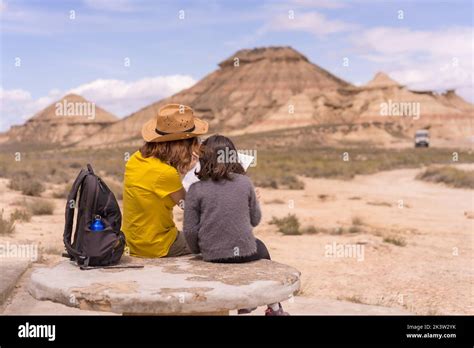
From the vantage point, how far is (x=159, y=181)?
15.4 feet

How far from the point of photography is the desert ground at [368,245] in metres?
7.77

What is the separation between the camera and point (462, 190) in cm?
2236

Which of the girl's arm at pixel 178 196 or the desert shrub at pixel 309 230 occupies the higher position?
the girl's arm at pixel 178 196

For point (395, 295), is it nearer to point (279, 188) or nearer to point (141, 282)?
point (141, 282)

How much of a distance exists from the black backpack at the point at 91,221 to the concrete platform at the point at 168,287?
9 centimetres

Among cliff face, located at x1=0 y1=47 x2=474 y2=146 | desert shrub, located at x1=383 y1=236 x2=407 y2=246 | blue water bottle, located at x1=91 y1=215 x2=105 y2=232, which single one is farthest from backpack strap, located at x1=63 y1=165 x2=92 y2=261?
cliff face, located at x1=0 y1=47 x2=474 y2=146

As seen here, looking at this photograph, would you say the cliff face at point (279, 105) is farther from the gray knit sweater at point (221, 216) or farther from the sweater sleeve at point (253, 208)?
the gray knit sweater at point (221, 216)

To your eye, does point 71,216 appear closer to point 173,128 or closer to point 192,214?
point 192,214

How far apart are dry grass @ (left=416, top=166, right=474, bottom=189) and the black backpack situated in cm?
2002

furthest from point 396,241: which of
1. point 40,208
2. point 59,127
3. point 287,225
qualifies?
point 59,127

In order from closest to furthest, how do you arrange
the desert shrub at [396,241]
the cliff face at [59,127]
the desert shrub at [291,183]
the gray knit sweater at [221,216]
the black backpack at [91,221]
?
1. the black backpack at [91,221]
2. the gray knit sweater at [221,216]
3. the desert shrub at [396,241]
4. the desert shrub at [291,183]
5. the cliff face at [59,127]

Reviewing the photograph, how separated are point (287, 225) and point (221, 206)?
29.7 feet

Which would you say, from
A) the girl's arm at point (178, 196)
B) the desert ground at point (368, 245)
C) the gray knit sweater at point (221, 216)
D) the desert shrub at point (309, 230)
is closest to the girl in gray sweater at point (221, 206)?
the gray knit sweater at point (221, 216)

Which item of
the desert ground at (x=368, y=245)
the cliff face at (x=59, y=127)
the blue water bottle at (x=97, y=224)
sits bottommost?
the desert ground at (x=368, y=245)
